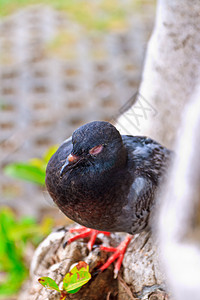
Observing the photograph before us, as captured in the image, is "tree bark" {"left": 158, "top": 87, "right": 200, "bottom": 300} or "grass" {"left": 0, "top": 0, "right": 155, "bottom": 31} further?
"grass" {"left": 0, "top": 0, "right": 155, "bottom": 31}

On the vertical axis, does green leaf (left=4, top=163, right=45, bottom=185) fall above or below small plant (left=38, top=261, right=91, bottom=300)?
below

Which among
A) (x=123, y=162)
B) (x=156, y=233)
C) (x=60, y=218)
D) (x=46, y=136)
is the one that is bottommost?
(x=60, y=218)

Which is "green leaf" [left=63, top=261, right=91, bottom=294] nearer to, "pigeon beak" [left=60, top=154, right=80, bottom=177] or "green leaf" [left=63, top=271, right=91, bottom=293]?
"green leaf" [left=63, top=271, right=91, bottom=293]

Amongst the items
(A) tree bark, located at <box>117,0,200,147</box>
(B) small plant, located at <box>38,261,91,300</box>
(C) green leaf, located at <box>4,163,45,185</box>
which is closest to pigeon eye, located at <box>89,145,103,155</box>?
(B) small plant, located at <box>38,261,91,300</box>

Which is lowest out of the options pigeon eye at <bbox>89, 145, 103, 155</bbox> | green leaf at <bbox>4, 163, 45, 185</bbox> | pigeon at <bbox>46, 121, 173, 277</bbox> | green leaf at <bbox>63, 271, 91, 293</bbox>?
green leaf at <bbox>4, 163, 45, 185</bbox>

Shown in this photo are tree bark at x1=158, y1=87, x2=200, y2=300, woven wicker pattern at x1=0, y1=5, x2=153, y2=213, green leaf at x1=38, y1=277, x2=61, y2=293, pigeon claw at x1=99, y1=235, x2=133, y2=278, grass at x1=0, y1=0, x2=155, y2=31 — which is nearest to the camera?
tree bark at x1=158, y1=87, x2=200, y2=300

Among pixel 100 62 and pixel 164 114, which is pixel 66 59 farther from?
pixel 164 114

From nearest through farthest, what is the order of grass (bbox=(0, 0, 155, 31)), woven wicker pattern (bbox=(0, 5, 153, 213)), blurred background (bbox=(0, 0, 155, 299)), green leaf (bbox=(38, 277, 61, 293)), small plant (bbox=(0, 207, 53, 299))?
green leaf (bbox=(38, 277, 61, 293)) → small plant (bbox=(0, 207, 53, 299)) → blurred background (bbox=(0, 0, 155, 299)) → woven wicker pattern (bbox=(0, 5, 153, 213)) → grass (bbox=(0, 0, 155, 31))

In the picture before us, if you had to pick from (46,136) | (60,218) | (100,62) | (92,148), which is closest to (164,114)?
(92,148)
